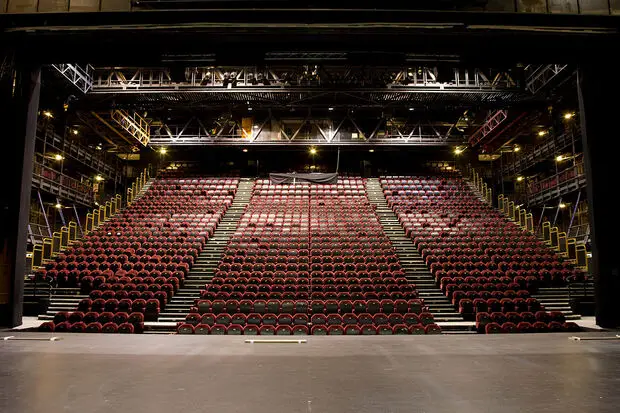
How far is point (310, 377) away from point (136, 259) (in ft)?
31.4

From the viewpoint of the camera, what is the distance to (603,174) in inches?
362

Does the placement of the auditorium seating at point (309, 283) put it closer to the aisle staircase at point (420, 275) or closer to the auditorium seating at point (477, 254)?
the aisle staircase at point (420, 275)

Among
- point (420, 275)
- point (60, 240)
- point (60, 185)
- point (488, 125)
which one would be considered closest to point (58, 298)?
point (60, 240)

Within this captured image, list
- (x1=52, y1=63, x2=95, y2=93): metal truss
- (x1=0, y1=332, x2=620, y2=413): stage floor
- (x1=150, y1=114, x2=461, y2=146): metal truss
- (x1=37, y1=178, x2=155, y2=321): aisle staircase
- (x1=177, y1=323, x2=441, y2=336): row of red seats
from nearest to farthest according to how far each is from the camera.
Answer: (x1=0, y1=332, x2=620, y2=413): stage floor → (x1=177, y1=323, x2=441, y2=336): row of red seats → (x1=37, y1=178, x2=155, y2=321): aisle staircase → (x1=52, y1=63, x2=95, y2=93): metal truss → (x1=150, y1=114, x2=461, y2=146): metal truss

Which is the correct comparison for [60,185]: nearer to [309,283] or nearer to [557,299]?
[309,283]

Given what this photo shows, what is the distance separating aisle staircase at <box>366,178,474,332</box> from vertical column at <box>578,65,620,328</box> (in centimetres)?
282

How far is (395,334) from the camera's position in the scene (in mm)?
8375

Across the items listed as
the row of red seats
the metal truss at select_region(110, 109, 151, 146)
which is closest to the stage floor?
the row of red seats

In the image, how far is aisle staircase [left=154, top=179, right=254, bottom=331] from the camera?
995 cm

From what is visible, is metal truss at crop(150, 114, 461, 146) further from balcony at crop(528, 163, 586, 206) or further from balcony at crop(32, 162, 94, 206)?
balcony at crop(528, 163, 586, 206)

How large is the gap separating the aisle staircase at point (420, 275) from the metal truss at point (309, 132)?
166 inches

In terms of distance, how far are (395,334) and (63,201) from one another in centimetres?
1812

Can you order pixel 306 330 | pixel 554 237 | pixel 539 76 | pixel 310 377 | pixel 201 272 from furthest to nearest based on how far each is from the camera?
pixel 539 76
pixel 554 237
pixel 201 272
pixel 306 330
pixel 310 377

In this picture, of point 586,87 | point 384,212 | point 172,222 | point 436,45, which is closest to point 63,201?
point 172,222
